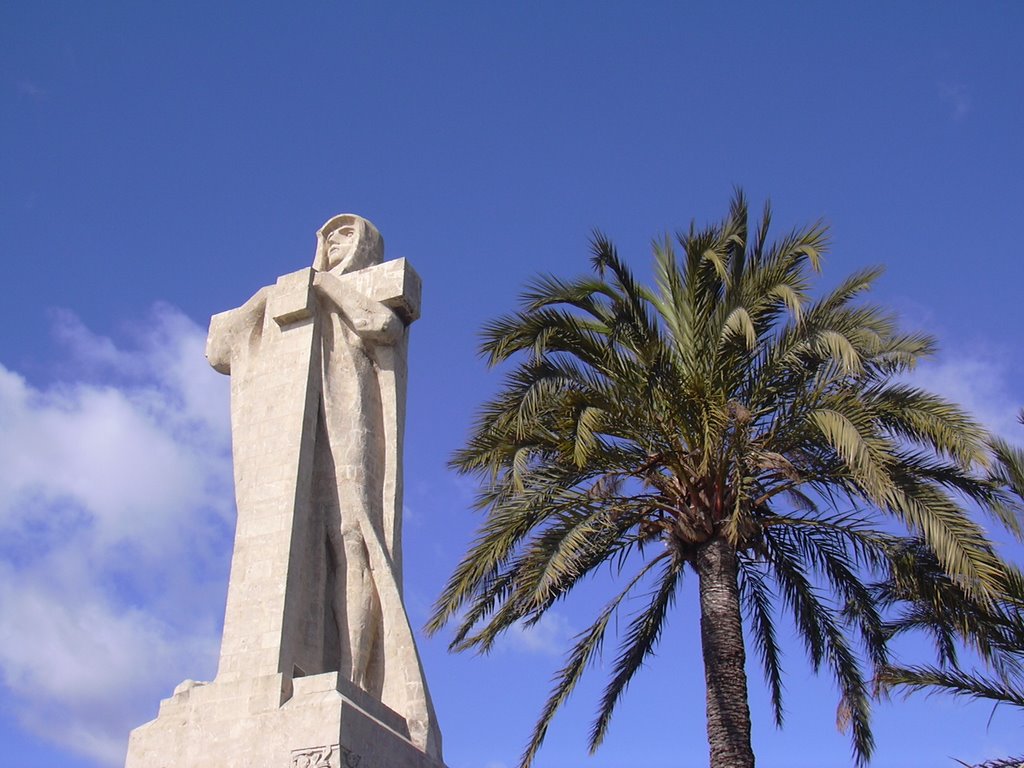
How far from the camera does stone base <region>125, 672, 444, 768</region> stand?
27.4 ft

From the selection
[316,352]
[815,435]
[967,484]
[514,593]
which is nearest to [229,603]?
[316,352]

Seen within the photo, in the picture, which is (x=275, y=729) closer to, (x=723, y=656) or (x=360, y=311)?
(x=360, y=311)

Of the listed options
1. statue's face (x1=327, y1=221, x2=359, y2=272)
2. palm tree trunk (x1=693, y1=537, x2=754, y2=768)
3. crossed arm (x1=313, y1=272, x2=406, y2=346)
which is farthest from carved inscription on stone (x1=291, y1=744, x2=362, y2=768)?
statue's face (x1=327, y1=221, x2=359, y2=272)

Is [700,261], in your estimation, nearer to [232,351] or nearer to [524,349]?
[524,349]

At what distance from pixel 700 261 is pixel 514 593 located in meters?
3.86

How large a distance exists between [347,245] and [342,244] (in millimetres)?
64

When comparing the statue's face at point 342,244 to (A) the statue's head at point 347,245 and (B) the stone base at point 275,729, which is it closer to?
(A) the statue's head at point 347,245

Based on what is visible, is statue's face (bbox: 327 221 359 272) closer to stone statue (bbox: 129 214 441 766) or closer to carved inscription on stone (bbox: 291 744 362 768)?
stone statue (bbox: 129 214 441 766)

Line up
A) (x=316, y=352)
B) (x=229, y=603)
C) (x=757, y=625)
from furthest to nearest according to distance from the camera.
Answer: (x=757, y=625) < (x=316, y=352) < (x=229, y=603)

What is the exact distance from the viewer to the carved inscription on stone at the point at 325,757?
8.19 metres

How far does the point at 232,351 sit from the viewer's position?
10945 millimetres

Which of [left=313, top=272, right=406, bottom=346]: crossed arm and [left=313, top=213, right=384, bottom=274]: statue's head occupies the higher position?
[left=313, top=213, right=384, bottom=274]: statue's head

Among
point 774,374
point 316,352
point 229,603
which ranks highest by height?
point 774,374

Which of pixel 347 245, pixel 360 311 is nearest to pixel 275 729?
pixel 360 311
